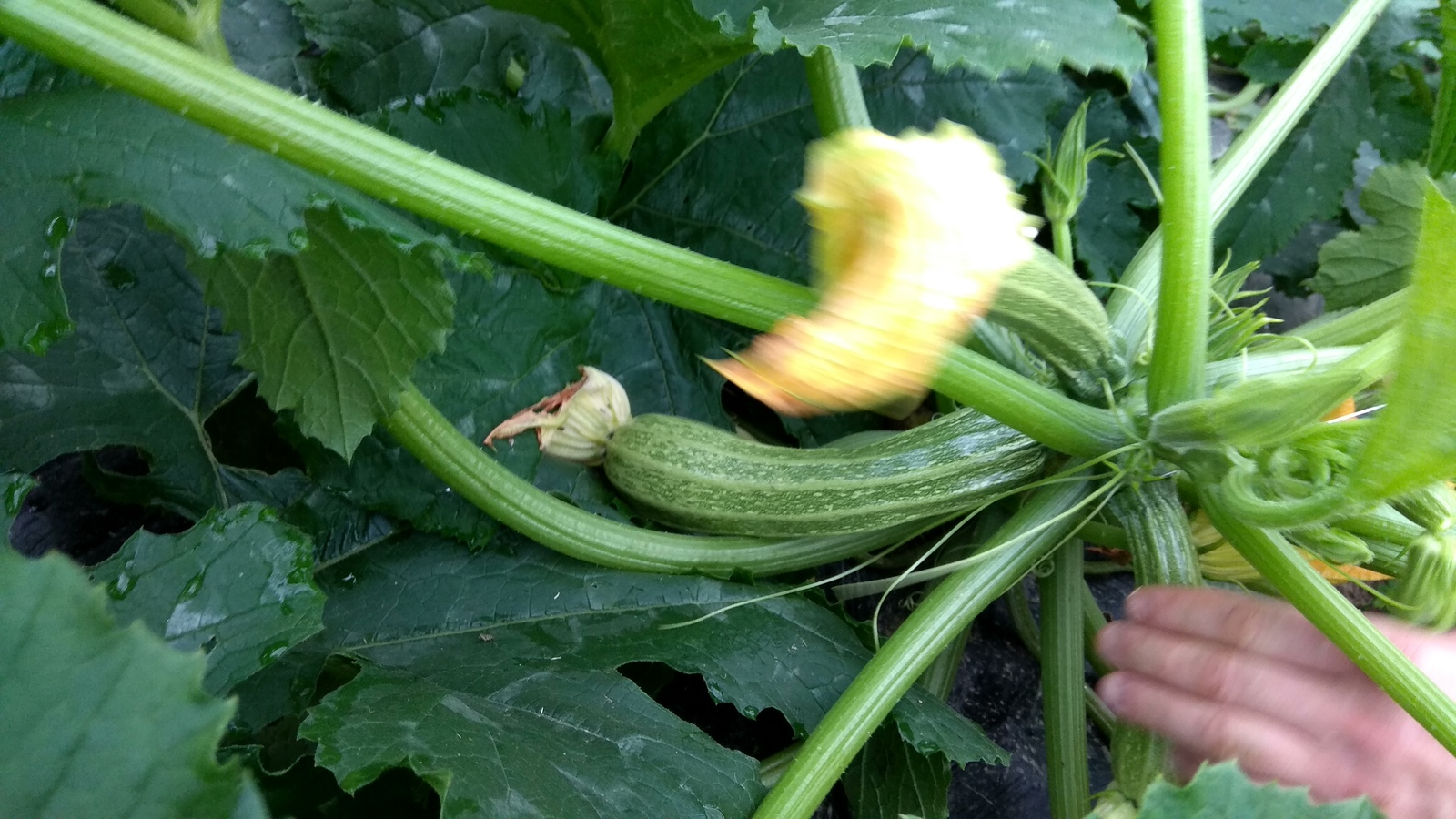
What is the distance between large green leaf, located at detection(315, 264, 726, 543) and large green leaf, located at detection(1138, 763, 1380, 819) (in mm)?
744

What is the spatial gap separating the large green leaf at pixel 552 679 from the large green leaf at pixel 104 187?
39 cm

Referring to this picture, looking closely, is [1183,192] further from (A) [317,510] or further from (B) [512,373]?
(A) [317,510]

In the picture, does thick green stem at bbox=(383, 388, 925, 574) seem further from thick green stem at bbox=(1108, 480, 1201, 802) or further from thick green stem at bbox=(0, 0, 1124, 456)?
thick green stem at bbox=(0, 0, 1124, 456)

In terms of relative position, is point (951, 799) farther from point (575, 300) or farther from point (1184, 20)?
point (1184, 20)

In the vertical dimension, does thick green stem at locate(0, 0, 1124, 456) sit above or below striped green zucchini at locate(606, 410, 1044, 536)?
above

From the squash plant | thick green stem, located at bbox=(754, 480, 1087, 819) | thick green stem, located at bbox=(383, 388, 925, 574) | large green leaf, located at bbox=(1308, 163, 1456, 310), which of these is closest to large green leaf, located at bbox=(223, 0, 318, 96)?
the squash plant

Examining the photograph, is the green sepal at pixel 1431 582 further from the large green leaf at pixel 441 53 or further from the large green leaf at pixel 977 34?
the large green leaf at pixel 441 53

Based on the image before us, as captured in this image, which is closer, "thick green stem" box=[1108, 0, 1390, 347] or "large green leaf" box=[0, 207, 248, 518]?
"large green leaf" box=[0, 207, 248, 518]

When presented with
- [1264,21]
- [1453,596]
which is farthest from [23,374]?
[1264,21]

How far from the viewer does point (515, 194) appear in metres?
0.71

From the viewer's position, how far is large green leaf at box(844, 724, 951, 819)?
109 centimetres

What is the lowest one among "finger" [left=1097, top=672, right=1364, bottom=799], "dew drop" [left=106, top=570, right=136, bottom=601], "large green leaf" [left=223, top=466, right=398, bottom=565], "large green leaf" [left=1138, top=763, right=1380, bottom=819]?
"large green leaf" [left=223, top=466, right=398, bottom=565]

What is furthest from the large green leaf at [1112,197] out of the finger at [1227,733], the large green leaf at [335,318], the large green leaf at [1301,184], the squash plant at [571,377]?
the large green leaf at [335,318]

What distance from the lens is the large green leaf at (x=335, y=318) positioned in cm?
89
